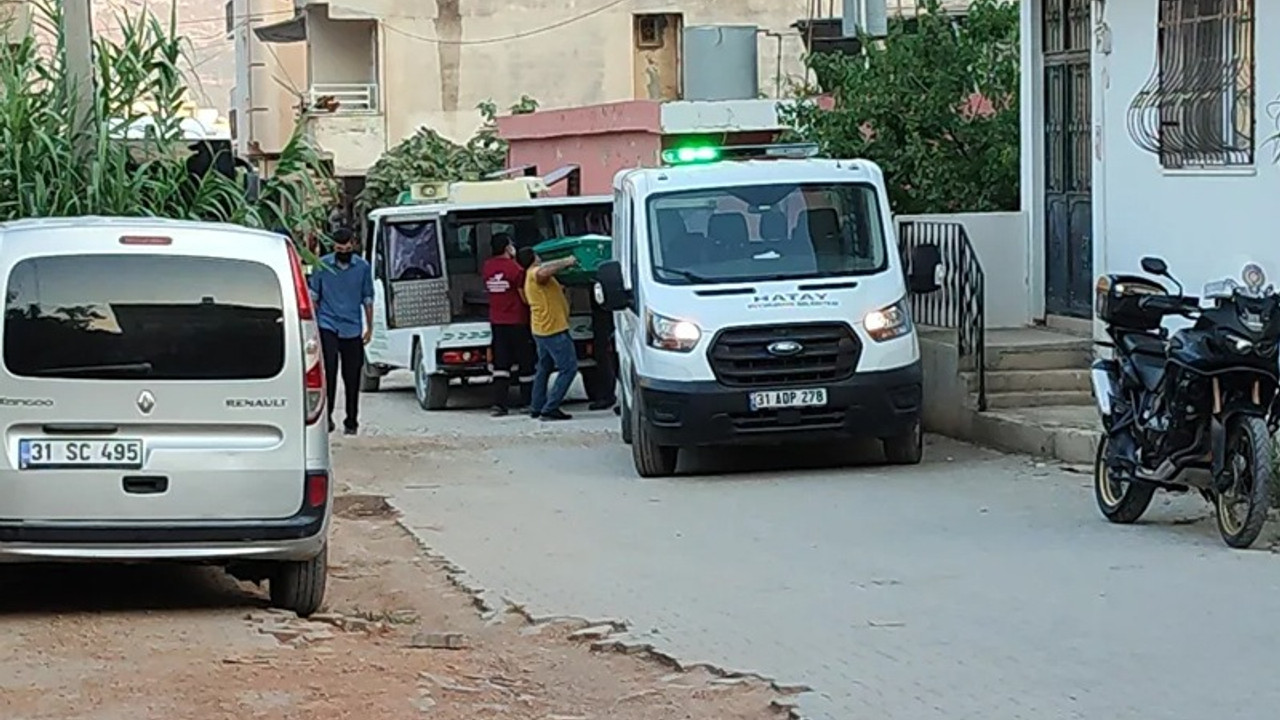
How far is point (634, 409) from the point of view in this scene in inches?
619

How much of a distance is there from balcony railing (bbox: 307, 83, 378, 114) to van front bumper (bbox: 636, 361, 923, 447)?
103 feet

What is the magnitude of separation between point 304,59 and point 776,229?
38.3 metres

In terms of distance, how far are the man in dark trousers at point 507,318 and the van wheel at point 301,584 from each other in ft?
38.6

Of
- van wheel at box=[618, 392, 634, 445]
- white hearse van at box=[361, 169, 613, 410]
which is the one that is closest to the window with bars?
van wheel at box=[618, 392, 634, 445]

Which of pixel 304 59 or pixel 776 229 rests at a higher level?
pixel 304 59

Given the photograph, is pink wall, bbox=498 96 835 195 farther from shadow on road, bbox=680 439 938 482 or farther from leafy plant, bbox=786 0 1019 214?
shadow on road, bbox=680 439 938 482

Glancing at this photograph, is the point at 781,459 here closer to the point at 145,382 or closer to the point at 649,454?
the point at 649,454

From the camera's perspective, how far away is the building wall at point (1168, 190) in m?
14.2

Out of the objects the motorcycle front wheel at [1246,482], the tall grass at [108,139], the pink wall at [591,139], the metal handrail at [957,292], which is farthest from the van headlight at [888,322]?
the pink wall at [591,139]

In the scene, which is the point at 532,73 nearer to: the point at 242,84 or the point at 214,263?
the point at 242,84

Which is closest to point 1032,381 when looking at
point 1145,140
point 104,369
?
point 1145,140

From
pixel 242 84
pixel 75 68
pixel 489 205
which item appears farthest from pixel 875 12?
pixel 242 84

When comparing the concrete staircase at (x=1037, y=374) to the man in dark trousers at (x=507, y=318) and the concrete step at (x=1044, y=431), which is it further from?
the man in dark trousers at (x=507, y=318)

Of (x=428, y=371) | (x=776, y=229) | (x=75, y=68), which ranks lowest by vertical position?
(x=428, y=371)
